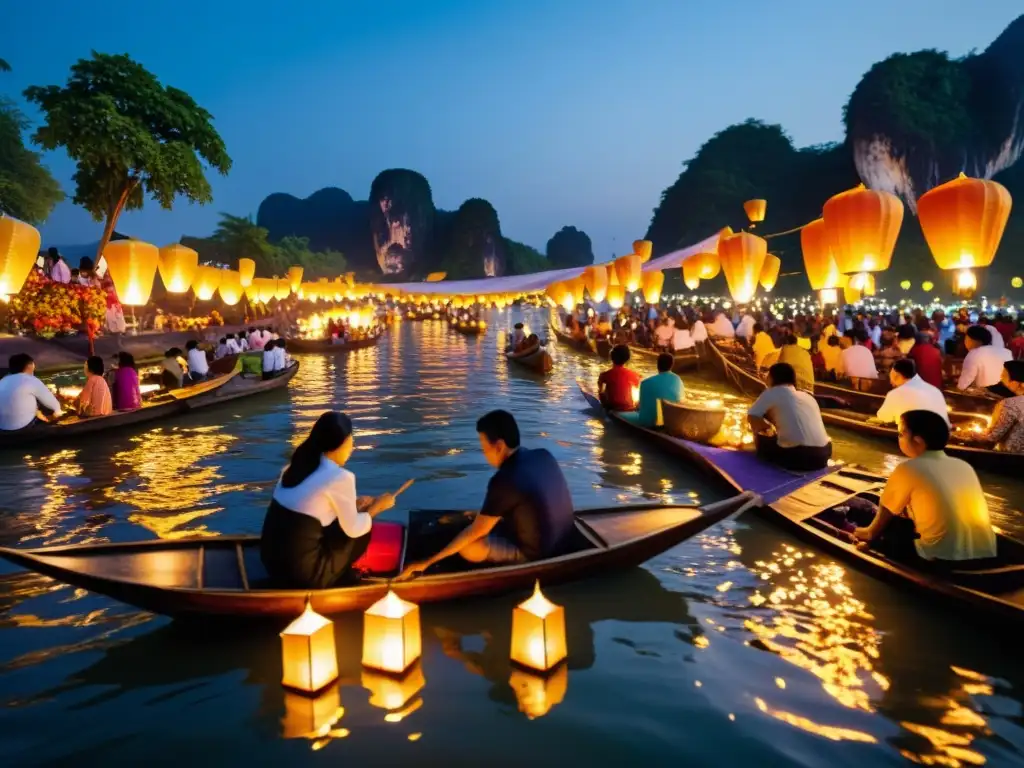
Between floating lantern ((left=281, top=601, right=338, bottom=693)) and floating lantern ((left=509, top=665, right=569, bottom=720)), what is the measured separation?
102cm

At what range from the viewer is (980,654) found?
12.9 feet

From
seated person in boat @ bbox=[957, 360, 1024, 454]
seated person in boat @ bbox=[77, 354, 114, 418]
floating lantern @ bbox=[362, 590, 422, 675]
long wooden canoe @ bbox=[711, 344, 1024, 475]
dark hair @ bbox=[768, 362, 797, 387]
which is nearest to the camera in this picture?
floating lantern @ bbox=[362, 590, 422, 675]

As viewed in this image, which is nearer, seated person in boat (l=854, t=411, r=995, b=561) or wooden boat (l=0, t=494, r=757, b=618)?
wooden boat (l=0, t=494, r=757, b=618)

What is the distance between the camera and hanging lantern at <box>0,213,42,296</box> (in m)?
A: 10.2

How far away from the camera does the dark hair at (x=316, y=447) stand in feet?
12.3

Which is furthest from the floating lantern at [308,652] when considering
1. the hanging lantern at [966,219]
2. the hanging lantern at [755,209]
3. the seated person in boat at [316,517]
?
the hanging lantern at [755,209]

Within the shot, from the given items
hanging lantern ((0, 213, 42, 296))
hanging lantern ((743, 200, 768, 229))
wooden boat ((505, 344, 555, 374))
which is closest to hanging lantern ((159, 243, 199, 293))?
hanging lantern ((0, 213, 42, 296))

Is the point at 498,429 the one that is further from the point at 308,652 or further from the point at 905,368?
the point at 905,368

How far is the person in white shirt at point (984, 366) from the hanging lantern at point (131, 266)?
554 inches

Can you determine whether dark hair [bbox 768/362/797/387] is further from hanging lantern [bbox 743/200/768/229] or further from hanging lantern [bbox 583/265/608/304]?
hanging lantern [bbox 583/265/608/304]

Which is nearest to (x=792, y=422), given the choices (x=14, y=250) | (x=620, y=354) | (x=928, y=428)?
(x=928, y=428)

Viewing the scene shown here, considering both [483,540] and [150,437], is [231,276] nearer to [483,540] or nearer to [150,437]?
[150,437]

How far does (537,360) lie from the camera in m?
19.7

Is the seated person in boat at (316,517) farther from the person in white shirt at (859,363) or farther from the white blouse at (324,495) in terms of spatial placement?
the person in white shirt at (859,363)
